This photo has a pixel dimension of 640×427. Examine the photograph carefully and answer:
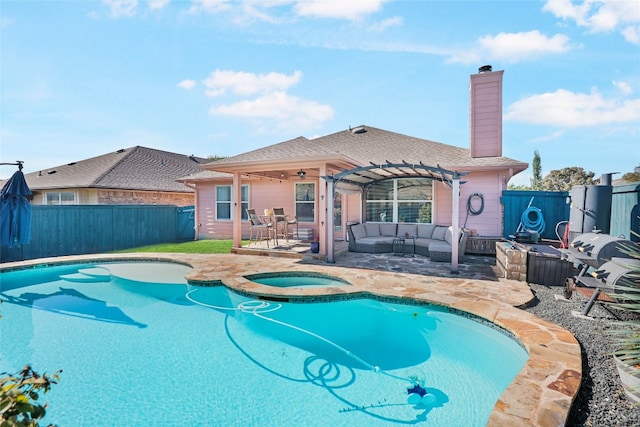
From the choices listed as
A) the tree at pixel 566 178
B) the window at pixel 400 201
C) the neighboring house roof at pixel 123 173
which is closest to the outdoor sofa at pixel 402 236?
the window at pixel 400 201

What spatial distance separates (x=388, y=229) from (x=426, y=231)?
4.26ft

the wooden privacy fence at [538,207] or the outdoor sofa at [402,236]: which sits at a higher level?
the wooden privacy fence at [538,207]

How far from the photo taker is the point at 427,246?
9625 millimetres

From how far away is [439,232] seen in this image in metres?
10.1

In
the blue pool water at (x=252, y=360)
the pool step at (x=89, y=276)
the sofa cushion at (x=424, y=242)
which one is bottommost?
the blue pool water at (x=252, y=360)

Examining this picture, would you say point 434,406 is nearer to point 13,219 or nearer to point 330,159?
point 330,159

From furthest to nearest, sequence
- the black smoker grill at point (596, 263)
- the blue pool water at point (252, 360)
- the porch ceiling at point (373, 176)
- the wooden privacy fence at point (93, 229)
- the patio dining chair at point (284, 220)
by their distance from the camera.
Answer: the patio dining chair at point (284, 220)
the wooden privacy fence at point (93, 229)
the porch ceiling at point (373, 176)
the black smoker grill at point (596, 263)
the blue pool water at point (252, 360)

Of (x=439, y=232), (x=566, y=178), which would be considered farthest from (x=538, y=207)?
(x=566, y=178)

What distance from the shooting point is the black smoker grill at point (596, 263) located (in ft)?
14.3

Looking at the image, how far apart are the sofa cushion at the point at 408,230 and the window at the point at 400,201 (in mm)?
492

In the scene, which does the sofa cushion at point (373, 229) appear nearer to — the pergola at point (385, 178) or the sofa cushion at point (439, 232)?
the pergola at point (385, 178)

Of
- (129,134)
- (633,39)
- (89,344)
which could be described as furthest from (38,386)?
(129,134)

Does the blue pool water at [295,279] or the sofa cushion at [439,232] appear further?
the sofa cushion at [439,232]

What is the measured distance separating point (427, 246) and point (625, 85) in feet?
26.3
